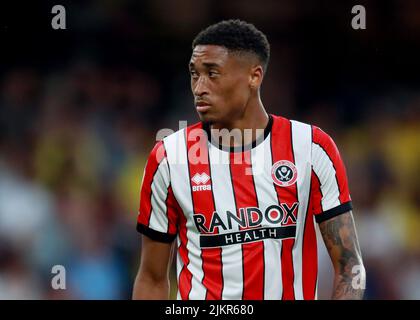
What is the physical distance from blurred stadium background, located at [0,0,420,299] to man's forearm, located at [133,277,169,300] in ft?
9.10

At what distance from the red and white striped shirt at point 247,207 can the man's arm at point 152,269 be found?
2.1 inches

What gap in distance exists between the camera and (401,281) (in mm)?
7586

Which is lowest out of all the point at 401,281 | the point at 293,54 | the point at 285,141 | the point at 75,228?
the point at 401,281

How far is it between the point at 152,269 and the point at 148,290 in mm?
108

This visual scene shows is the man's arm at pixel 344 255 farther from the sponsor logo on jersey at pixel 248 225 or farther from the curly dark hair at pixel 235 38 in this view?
the curly dark hair at pixel 235 38

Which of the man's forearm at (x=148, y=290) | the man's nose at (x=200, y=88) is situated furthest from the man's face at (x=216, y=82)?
the man's forearm at (x=148, y=290)

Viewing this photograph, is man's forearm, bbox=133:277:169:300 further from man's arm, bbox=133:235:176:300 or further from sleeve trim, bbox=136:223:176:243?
sleeve trim, bbox=136:223:176:243

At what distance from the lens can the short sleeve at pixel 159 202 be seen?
4.31 meters

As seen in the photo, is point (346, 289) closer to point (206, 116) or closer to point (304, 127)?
point (304, 127)

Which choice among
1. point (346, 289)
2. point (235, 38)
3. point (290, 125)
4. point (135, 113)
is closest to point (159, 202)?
point (290, 125)

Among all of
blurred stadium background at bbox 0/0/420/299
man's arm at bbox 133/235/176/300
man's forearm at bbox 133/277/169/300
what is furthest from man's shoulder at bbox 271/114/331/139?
blurred stadium background at bbox 0/0/420/299

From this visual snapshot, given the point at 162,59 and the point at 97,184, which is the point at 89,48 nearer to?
the point at 162,59
